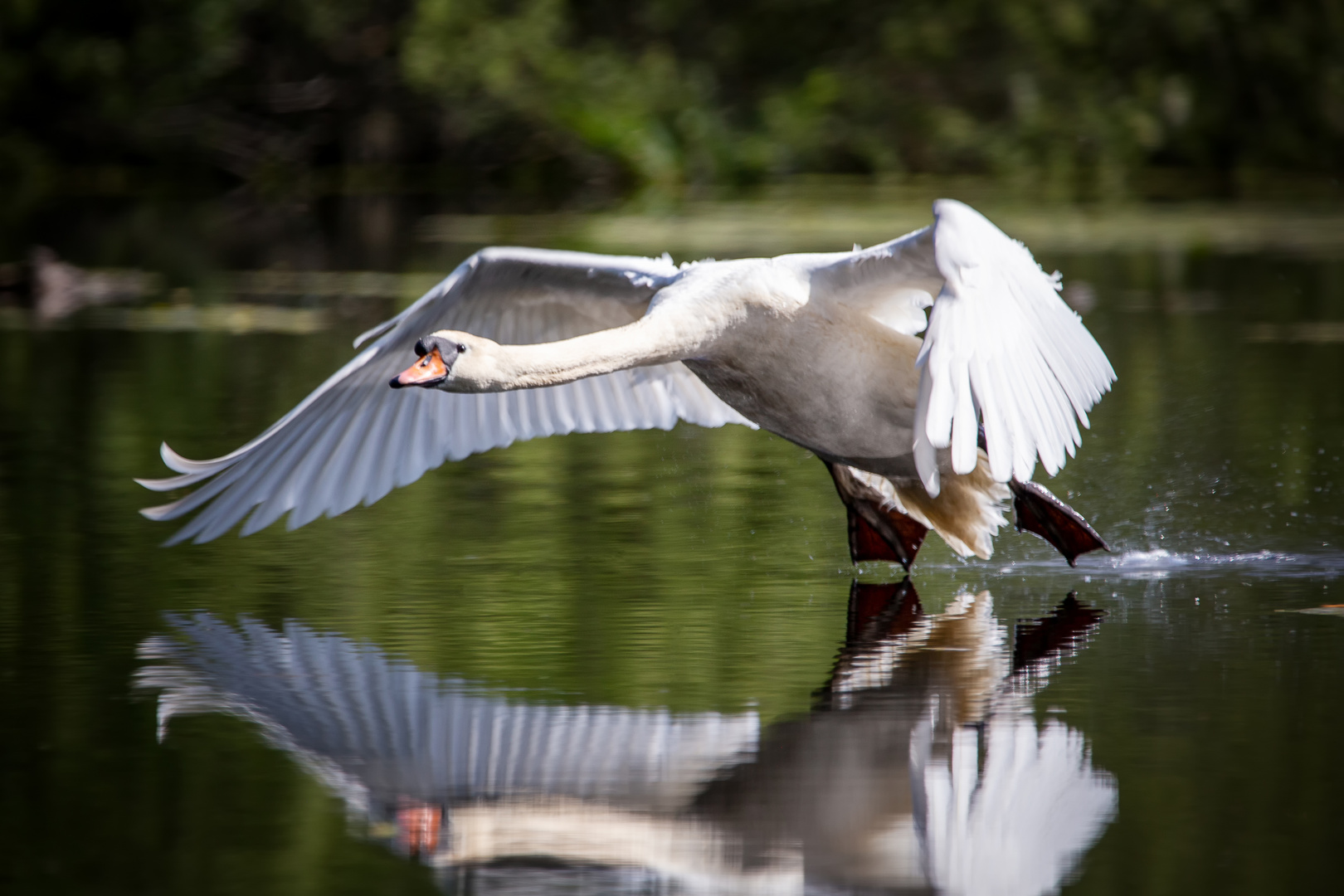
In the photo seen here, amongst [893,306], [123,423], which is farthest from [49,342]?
[893,306]

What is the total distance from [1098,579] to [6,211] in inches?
808

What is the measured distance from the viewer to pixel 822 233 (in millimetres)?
19453

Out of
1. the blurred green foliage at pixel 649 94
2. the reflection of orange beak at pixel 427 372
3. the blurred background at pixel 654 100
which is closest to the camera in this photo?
the reflection of orange beak at pixel 427 372

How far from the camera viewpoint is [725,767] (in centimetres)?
461

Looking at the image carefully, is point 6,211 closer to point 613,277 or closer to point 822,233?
point 822,233

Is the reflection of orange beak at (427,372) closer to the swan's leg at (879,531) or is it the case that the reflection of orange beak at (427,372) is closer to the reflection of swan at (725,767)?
the reflection of swan at (725,767)

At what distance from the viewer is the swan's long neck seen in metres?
5.88

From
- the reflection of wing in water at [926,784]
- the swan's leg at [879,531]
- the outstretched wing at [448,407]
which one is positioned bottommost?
the reflection of wing in water at [926,784]

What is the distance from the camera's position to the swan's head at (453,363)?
565 centimetres

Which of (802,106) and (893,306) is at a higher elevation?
(802,106)

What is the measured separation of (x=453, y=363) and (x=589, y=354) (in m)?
0.49

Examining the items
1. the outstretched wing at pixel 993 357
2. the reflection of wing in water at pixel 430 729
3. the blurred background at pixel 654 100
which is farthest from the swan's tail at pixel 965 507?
the blurred background at pixel 654 100

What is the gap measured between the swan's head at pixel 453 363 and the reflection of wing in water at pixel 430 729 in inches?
30.7

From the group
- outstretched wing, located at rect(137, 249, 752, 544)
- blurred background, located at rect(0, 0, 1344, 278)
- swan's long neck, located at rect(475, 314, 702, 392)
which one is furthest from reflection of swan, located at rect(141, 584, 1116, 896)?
blurred background, located at rect(0, 0, 1344, 278)
